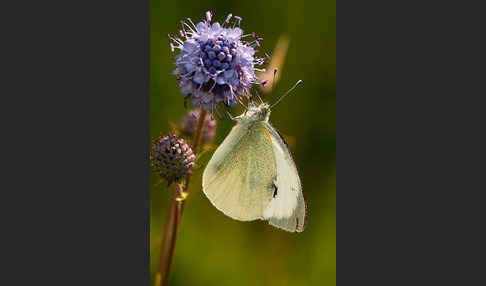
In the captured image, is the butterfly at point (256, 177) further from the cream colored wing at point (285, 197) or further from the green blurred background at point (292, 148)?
the green blurred background at point (292, 148)

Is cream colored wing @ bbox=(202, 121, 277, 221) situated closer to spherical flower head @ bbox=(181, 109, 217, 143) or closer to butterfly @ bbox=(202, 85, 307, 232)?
butterfly @ bbox=(202, 85, 307, 232)

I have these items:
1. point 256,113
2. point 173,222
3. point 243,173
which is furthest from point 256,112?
point 173,222

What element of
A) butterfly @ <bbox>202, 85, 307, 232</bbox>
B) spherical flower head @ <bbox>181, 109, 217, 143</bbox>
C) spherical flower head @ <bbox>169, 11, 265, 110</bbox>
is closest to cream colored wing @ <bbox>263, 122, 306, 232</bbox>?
butterfly @ <bbox>202, 85, 307, 232</bbox>

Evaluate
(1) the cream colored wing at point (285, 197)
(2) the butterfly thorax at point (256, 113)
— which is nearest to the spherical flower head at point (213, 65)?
(2) the butterfly thorax at point (256, 113)

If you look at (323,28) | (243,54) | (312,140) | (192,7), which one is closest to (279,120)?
(312,140)

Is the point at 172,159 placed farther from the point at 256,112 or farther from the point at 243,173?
the point at 256,112

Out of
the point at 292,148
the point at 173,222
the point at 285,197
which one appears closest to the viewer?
the point at 173,222
